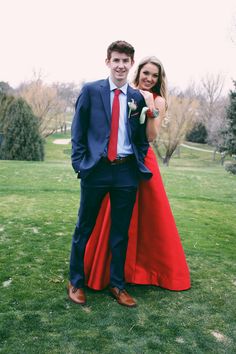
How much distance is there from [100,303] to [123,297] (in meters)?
0.21

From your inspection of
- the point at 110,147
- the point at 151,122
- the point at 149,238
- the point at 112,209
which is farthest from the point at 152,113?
the point at 149,238

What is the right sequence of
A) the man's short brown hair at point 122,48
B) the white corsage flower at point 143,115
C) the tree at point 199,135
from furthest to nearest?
the tree at point 199,135
the white corsage flower at point 143,115
the man's short brown hair at point 122,48

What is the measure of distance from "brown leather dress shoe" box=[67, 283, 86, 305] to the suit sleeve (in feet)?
3.57

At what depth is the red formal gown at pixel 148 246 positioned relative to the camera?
374 cm

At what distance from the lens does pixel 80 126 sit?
3.22 m

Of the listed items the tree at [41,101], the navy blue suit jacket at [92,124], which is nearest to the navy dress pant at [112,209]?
the navy blue suit jacket at [92,124]

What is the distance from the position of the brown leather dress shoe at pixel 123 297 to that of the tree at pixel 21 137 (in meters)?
18.2

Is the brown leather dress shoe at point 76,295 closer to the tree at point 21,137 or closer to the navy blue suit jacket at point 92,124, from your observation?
the navy blue suit jacket at point 92,124

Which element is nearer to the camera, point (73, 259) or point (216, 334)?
point (216, 334)

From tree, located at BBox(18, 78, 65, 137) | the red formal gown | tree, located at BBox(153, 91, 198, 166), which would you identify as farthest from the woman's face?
tree, located at BBox(18, 78, 65, 137)

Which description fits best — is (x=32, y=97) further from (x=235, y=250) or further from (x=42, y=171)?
(x=235, y=250)

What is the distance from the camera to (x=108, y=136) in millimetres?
3180

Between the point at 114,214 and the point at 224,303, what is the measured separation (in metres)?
1.29

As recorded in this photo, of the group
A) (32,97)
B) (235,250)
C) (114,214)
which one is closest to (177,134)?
(32,97)
